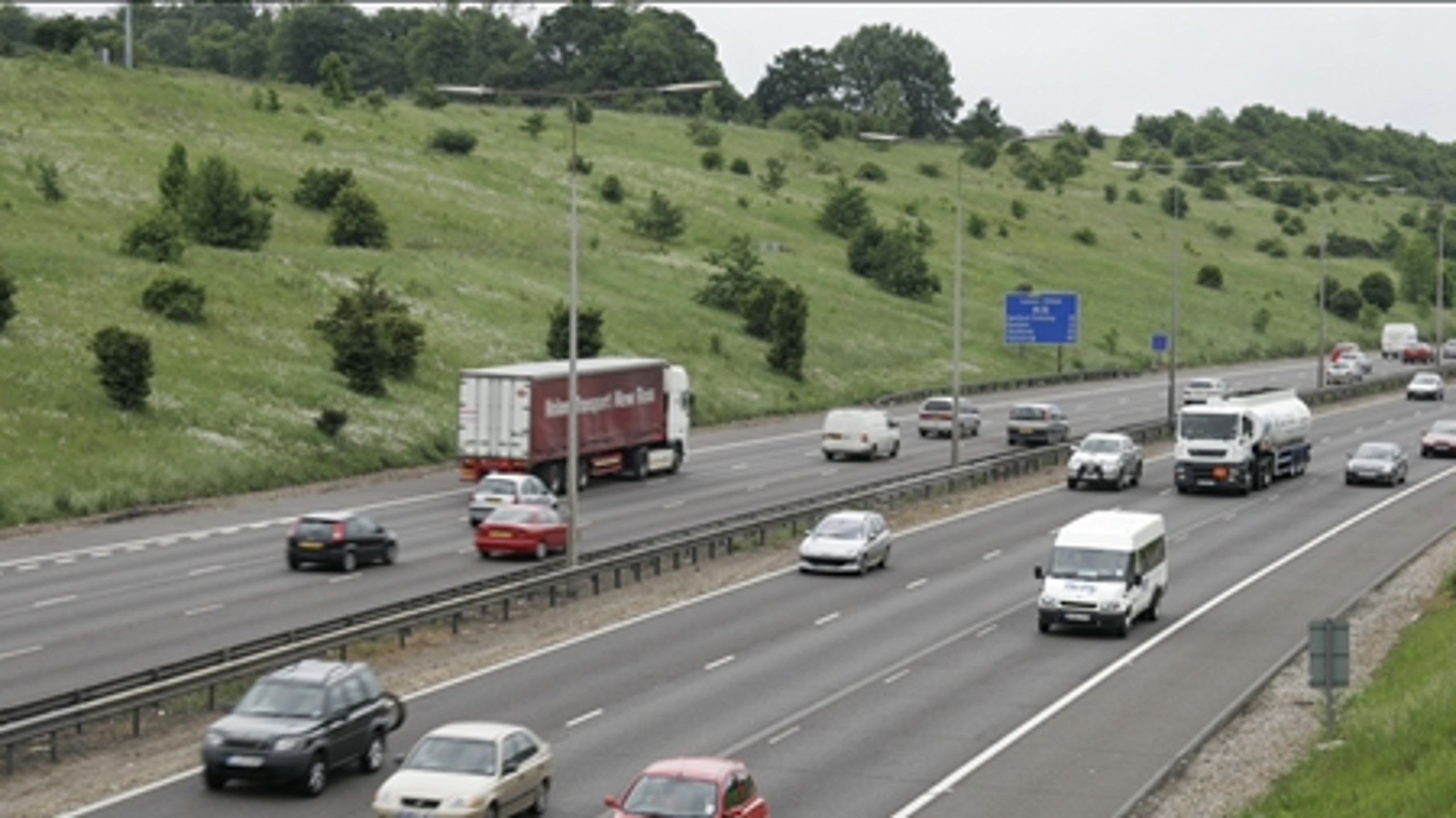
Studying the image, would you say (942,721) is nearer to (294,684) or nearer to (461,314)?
(294,684)

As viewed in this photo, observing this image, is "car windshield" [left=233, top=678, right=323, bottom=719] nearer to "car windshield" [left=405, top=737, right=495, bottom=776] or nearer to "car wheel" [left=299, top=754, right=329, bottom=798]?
"car wheel" [left=299, top=754, right=329, bottom=798]

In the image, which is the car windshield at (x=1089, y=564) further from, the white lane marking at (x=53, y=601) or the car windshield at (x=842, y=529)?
the white lane marking at (x=53, y=601)

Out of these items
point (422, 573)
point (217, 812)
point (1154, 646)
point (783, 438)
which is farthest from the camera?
point (783, 438)

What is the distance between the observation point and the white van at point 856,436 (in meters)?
79.9

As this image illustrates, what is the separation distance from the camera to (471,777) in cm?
2580

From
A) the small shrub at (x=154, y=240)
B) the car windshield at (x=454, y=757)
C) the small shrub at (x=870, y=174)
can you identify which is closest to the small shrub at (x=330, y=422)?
the small shrub at (x=154, y=240)

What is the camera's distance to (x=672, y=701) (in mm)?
35406

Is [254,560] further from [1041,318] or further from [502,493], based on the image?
[1041,318]

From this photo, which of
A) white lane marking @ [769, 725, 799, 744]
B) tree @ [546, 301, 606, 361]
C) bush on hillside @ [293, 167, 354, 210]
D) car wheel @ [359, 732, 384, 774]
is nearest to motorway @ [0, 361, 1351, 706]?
car wheel @ [359, 732, 384, 774]

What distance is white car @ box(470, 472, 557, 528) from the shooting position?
2281 inches

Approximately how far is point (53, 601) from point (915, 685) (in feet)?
64.2

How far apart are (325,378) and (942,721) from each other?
52361 millimetres

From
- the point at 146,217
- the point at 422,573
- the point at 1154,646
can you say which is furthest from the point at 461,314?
the point at 1154,646

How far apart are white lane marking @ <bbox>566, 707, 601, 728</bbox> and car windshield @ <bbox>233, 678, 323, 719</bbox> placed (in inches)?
223
